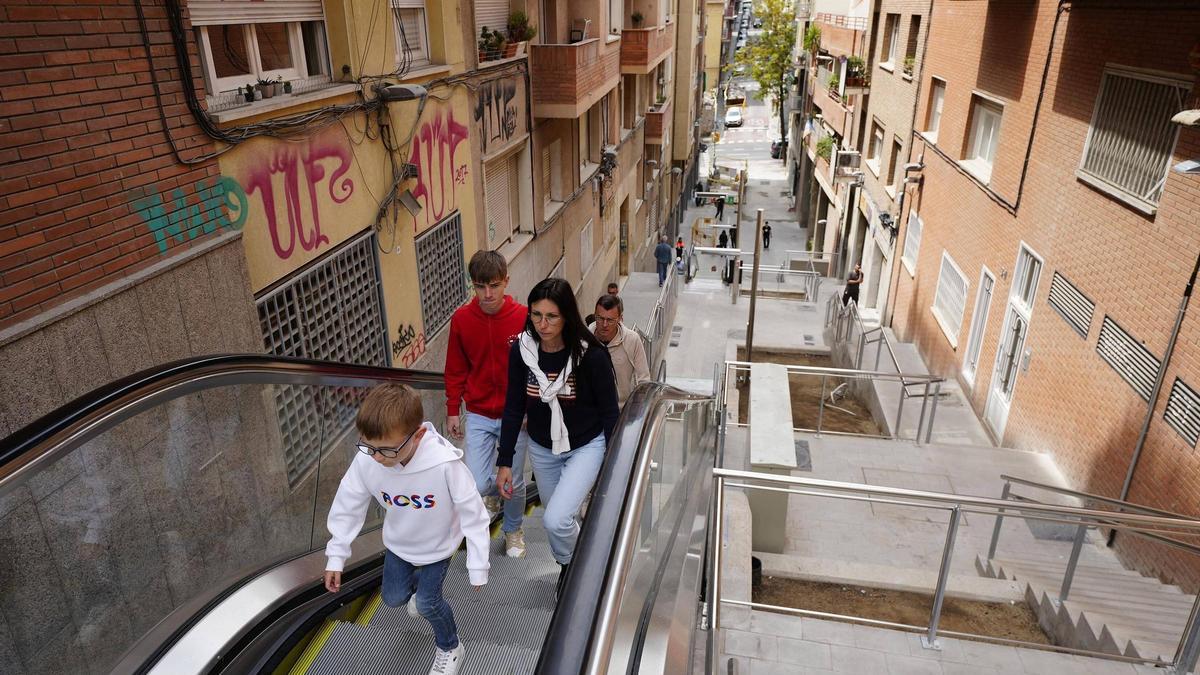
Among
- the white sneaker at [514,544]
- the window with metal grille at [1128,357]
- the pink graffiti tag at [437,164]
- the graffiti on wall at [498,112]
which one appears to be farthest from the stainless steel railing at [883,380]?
the graffiti on wall at [498,112]

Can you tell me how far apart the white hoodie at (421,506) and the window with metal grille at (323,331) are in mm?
1605

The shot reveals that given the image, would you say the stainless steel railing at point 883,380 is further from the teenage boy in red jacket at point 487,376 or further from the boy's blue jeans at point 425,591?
the boy's blue jeans at point 425,591

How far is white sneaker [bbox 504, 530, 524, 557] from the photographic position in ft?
13.3

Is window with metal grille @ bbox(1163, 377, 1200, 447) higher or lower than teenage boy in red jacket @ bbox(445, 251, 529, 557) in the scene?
lower

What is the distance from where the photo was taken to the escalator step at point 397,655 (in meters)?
2.86

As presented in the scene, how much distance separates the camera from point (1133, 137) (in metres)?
7.79

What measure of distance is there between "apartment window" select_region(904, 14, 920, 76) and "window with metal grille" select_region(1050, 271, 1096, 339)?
32.9 feet

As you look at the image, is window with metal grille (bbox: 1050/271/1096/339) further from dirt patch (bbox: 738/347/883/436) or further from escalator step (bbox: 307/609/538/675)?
escalator step (bbox: 307/609/538/675)

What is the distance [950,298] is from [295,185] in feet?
39.1

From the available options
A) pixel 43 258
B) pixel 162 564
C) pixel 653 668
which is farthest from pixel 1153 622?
pixel 43 258

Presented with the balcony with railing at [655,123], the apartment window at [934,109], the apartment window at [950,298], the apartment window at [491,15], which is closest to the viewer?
the apartment window at [491,15]

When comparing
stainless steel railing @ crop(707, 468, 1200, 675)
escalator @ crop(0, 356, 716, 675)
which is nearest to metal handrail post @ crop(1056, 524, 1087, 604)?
stainless steel railing @ crop(707, 468, 1200, 675)

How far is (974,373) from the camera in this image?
39.5ft

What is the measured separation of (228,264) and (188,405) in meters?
2.00
